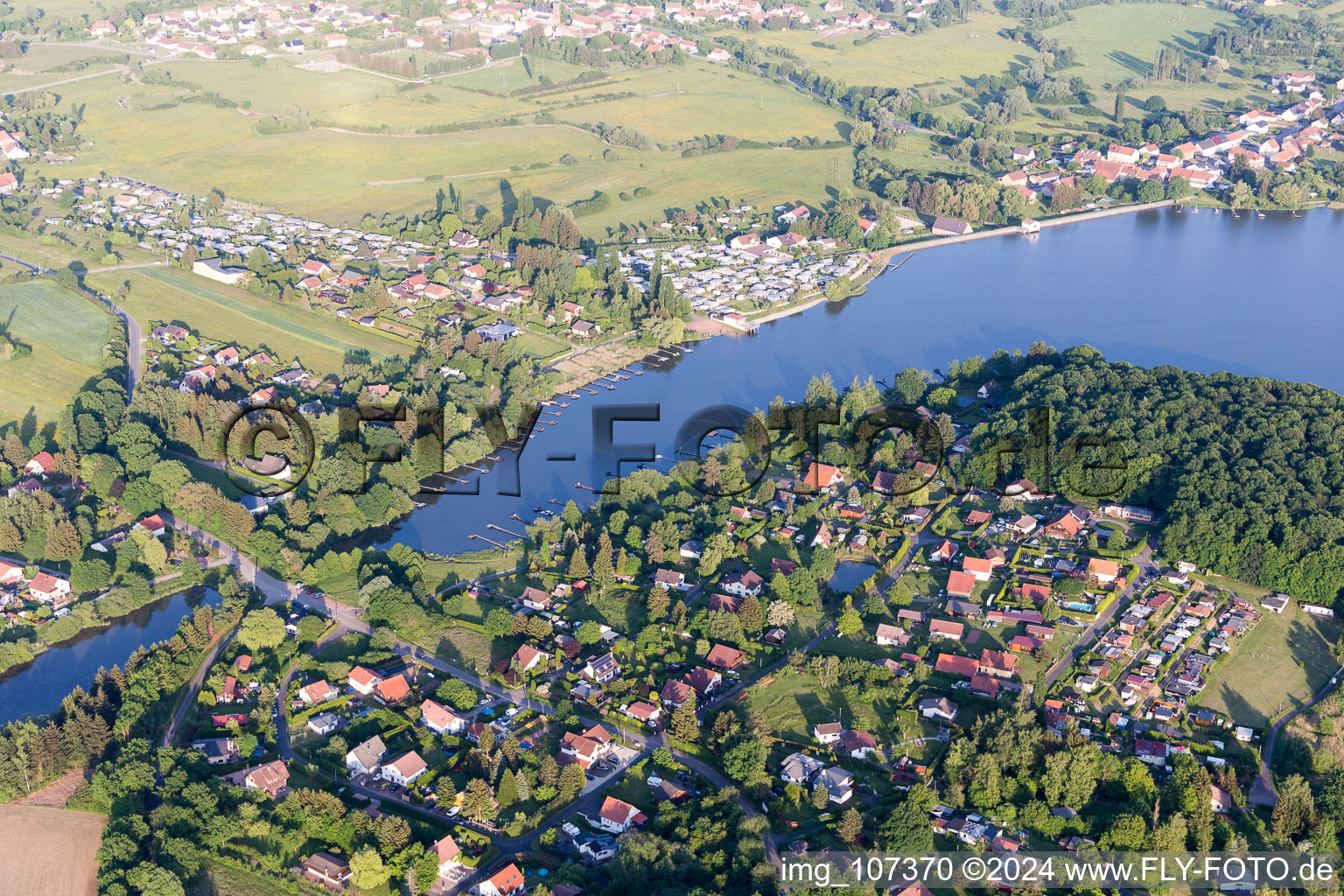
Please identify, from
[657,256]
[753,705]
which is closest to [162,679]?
[753,705]

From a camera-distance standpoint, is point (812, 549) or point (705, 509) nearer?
point (812, 549)

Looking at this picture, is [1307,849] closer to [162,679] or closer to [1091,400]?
[1091,400]

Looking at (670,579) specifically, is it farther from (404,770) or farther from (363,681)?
(404,770)

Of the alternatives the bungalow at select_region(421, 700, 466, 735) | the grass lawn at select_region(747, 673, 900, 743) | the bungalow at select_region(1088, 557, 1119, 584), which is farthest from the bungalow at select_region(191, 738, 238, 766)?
the bungalow at select_region(1088, 557, 1119, 584)

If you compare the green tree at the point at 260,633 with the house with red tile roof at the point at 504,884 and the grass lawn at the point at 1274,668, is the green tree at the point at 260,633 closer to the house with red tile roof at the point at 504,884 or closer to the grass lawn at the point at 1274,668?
the house with red tile roof at the point at 504,884

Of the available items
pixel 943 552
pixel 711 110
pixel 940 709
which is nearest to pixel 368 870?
pixel 940 709

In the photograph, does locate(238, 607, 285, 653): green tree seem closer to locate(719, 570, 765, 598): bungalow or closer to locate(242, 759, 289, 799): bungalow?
locate(242, 759, 289, 799): bungalow
